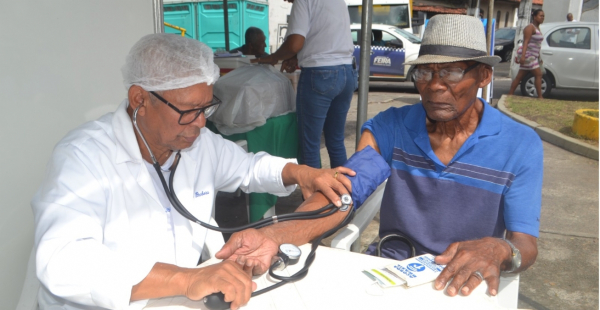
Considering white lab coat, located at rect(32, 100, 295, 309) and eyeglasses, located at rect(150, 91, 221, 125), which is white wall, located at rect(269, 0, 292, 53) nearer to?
white lab coat, located at rect(32, 100, 295, 309)

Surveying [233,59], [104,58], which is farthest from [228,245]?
[233,59]

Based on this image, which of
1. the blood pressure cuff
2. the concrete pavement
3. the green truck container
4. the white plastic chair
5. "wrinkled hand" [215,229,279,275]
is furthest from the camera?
the green truck container

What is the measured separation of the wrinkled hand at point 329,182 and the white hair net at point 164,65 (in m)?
0.60

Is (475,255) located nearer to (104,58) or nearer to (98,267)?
(98,267)

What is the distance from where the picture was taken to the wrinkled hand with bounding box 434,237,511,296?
131cm

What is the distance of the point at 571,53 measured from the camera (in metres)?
8.90

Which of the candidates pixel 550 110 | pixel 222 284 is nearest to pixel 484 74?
pixel 222 284

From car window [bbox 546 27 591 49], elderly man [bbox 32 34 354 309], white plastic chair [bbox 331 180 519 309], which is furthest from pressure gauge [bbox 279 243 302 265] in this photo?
car window [bbox 546 27 591 49]

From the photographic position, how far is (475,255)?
1.44 metres

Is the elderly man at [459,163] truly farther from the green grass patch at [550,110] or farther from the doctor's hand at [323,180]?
the green grass patch at [550,110]

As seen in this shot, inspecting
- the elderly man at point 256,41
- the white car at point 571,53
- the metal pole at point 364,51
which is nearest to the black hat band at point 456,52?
the metal pole at point 364,51

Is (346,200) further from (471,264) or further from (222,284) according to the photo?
(222,284)

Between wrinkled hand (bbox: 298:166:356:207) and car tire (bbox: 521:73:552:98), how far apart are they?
888 cm

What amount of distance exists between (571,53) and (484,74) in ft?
27.6
